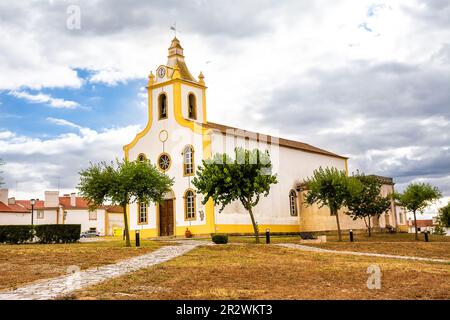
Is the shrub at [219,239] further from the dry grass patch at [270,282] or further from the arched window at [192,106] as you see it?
the arched window at [192,106]

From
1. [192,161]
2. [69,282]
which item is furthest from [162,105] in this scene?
[69,282]

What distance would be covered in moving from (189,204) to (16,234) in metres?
12.8

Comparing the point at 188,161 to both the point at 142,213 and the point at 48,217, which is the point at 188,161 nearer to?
the point at 142,213

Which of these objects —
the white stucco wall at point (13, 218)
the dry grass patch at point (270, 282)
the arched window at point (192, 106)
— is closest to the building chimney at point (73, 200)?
the white stucco wall at point (13, 218)

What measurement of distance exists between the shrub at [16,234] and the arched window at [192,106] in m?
16.1

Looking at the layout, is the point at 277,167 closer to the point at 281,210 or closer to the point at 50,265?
the point at 281,210

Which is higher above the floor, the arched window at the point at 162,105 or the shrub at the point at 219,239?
the arched window at the point at 162,105

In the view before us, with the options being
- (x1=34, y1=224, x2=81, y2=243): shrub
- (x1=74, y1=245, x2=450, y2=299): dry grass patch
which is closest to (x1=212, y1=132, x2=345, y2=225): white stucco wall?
(x1=34, y1=224, x2=81, y2=243): shrub

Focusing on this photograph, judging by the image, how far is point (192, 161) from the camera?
39.1m

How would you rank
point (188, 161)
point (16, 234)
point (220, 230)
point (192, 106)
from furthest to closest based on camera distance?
point (192, 106)
point (188, 161)
point (220, 230)
point (16, 234)

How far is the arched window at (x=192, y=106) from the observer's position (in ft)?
138

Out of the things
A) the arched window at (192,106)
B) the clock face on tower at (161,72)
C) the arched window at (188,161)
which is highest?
the clock face on tower at (161,72)

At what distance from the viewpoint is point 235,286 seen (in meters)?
11.7

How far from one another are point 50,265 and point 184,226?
21925 mm
